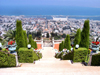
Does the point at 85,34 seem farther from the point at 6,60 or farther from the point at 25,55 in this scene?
the point at 6,60

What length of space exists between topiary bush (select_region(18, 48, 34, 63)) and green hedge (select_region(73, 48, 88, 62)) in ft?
9.92

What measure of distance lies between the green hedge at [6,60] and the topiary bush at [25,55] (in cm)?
91

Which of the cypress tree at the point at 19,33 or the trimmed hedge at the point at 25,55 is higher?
the cypress tree at the point at 19,33

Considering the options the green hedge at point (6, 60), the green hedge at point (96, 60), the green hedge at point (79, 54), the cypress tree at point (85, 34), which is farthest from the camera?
the cypress tree at point (85, 34)

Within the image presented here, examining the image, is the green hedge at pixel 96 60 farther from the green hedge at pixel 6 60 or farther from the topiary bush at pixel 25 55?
the green hedge at pixel 6 60

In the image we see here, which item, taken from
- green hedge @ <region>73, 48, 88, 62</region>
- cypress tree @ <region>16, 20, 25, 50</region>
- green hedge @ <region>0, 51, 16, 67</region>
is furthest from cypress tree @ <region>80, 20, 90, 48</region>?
green hedge @ <region>0, 51, 16, 67</region>

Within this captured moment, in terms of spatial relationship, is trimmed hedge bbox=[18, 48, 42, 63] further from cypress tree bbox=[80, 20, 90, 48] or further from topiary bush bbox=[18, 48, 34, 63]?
cypress tree bbox=[80, 20, 90, 48]

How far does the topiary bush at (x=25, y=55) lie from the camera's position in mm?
6727

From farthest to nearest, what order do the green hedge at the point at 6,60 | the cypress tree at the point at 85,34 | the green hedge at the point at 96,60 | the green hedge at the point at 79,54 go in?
1. the cypress tree at the point at 85,34
2. the green hedge at the point at 79,54
3. the green hedge at the point at 6,60
4. the green hedge at the point at 96,60

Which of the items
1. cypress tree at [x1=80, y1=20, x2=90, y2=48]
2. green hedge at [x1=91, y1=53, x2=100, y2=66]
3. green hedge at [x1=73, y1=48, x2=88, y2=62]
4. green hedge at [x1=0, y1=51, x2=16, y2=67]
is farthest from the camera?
cypress tree at [x1=80, y1=20, x2=90, y2=48]

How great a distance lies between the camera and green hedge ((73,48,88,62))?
665cm

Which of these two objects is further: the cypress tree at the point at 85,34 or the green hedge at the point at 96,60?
the cypress tree at the point at 85,34

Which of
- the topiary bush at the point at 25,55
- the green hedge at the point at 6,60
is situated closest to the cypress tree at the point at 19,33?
the topiary bush at the point at 25,55

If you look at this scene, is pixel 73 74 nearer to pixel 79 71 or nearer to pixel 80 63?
pixel 79 71
